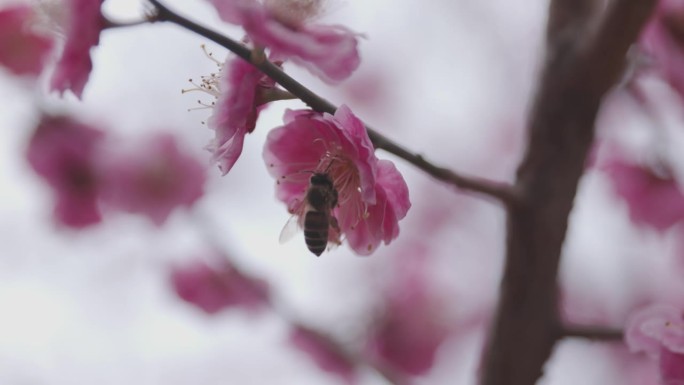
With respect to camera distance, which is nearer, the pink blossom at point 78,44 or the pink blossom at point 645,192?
the pink blossom at point 78,44

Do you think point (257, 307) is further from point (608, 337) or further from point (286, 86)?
point (286, 86)

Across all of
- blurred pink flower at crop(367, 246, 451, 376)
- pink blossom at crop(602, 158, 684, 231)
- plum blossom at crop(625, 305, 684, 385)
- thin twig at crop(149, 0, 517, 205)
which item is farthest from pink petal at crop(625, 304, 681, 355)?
blurred pink flower at crop(367, 246, 451, 376)

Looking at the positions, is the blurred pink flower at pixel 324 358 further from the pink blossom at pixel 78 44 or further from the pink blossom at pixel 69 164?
the pink blossom at pixel 78 44

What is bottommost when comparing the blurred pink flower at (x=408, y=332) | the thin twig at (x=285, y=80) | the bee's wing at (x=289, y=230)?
the blurred pink flower at (x=408, y=332)

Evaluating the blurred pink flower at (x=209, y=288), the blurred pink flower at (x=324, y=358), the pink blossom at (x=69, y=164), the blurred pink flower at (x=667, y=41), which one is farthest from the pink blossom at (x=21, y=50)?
the blurred pink flower at (x=667, y=41)

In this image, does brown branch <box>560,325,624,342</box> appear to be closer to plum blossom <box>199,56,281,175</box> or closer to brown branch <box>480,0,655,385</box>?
brown branch <box>480,0,655,385</box>

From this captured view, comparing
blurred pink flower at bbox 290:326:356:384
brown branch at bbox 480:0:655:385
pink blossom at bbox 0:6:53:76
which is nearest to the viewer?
brown branch at bbox 480:0:655:385
